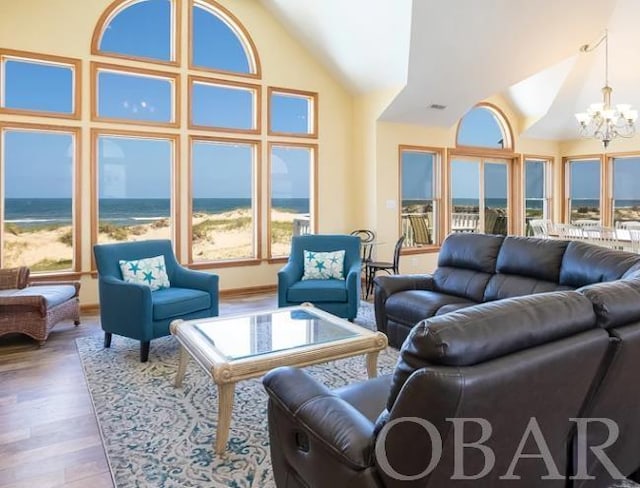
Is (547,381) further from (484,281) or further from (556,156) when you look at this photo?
(556,156)

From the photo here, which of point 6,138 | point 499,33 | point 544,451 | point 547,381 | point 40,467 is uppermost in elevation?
point 499,33

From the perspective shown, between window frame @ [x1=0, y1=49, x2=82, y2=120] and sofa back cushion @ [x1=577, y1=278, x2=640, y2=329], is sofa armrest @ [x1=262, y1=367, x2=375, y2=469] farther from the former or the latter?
window frame @ [x1=0, y1=49, x2=82, y2=120]

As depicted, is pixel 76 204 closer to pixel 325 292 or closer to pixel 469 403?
pixel 325 292

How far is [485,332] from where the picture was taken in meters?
1.22

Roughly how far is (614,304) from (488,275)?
7.77ft

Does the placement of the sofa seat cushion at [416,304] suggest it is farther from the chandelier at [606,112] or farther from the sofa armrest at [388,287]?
the chandelier at [606,112]

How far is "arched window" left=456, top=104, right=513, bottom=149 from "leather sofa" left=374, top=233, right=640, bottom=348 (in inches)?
172

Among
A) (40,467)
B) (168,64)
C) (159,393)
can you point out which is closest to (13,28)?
(168,64)

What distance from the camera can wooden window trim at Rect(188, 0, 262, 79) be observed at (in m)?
5.92

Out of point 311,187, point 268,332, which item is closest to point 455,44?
point 311,187

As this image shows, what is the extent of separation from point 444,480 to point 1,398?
3077 millimetres

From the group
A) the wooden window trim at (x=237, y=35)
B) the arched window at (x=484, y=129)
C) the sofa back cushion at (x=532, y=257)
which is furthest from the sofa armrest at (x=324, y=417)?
the arched window at (x=484, y=129)

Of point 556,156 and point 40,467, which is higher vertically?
point 556,156

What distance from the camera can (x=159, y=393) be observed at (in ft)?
10.1
